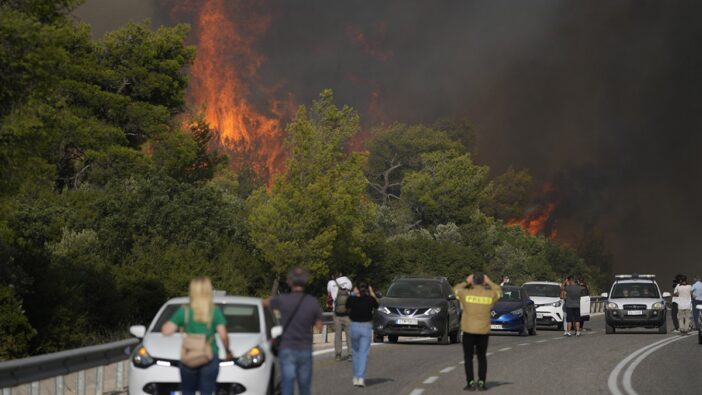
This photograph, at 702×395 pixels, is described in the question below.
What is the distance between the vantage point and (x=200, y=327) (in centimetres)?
1213

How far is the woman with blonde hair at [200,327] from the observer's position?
1204 centimetres

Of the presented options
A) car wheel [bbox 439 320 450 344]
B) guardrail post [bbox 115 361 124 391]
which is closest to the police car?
car wheel [bbox 439 320 450 344]

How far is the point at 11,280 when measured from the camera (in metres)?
25.6

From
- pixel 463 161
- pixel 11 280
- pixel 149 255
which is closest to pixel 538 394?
pixel 11 280

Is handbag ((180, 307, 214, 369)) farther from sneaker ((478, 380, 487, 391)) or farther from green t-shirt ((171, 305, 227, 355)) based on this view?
sneaker ((478, 380, 487, 391))

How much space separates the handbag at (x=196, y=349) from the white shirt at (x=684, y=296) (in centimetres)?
2977

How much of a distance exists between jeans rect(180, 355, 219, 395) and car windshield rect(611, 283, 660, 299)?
102 ft

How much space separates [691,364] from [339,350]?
7050 millimetres

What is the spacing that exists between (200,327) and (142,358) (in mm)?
3284

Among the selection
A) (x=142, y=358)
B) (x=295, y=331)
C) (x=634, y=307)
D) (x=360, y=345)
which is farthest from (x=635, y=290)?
(x=295, y=331)

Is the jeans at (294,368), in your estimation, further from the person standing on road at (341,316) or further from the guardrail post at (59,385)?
the person standing on road at (341,316)

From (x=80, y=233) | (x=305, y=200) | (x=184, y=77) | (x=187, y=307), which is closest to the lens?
(x=187, y=307)

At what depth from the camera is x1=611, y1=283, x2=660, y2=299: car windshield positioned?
4191cm

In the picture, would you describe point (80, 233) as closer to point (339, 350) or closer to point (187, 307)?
point (339, 350)
